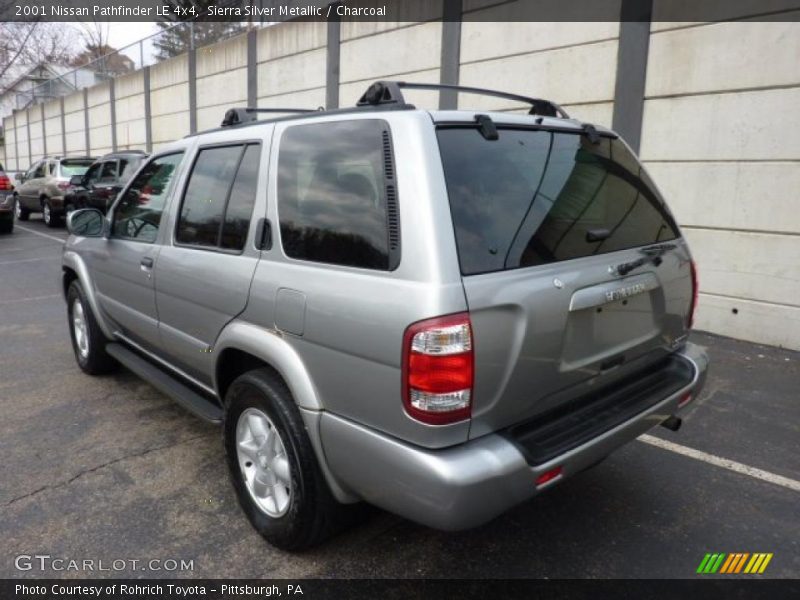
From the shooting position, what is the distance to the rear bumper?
2.01 m

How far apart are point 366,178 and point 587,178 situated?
102 cm

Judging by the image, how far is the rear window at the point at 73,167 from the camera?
52.1ft

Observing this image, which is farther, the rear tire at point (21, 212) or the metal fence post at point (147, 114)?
the metal fence post at point (147, 114)

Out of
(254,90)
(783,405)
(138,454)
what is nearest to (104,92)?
(254,90)

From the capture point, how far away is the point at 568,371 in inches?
93.5

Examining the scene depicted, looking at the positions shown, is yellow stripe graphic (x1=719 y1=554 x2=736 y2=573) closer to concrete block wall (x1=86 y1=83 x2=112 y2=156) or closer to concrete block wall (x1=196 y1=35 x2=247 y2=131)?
concrete block wall (x1=196 y1=35 x2=247 y2=131)

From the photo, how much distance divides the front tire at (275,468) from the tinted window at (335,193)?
0.64 meters

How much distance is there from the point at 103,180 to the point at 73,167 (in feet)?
10.8

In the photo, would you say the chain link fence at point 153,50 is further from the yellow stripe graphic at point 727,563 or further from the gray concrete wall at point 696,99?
the yellow stripe graphic at point 727,563

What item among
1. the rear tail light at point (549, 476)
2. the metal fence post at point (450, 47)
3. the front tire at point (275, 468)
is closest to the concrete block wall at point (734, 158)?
the metal fence post at point (450, 47)

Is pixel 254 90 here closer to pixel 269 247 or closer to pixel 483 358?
pixel 269 247

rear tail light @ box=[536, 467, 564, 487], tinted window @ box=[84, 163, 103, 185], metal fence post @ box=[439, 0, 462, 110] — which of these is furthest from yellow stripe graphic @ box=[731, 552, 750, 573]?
tinted window @ box=[84, 163, 103, 185]

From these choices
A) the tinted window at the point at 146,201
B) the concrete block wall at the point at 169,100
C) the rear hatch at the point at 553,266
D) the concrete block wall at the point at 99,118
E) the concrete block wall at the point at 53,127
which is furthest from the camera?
the concrete block wall at the point at 53,127

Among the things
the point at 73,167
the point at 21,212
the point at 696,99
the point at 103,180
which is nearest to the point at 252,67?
the point at 103,180
